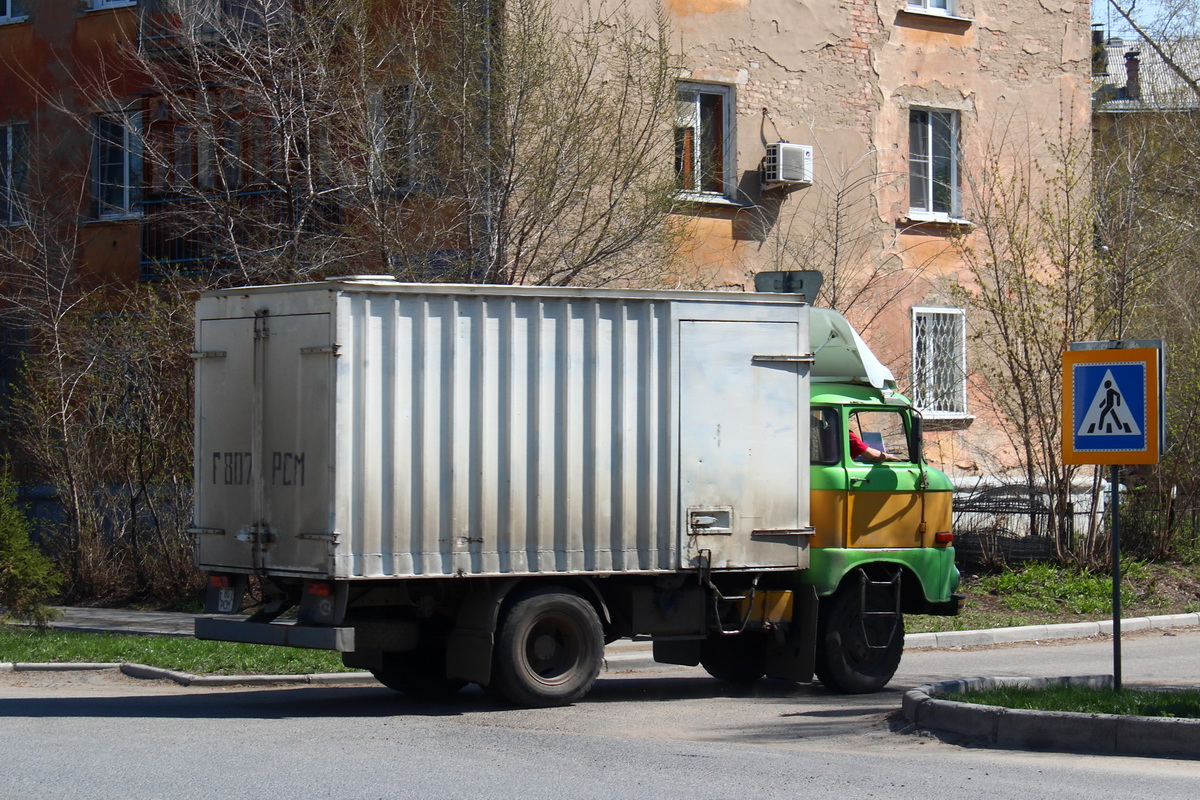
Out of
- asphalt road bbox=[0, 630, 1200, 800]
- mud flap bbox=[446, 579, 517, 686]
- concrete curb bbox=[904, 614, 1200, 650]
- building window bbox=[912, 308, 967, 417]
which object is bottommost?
concrete curb bbox=[904, 614, 1200, 650]

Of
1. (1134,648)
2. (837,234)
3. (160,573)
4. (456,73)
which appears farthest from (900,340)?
(160,573)

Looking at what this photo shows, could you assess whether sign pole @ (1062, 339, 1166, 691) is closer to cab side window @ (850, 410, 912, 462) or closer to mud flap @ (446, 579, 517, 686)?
cab side window @ (850, 410, 912, 462)

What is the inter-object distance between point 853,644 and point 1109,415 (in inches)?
116

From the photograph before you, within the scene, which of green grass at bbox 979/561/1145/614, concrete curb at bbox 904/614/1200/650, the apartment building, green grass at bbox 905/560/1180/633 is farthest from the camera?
the apartment building

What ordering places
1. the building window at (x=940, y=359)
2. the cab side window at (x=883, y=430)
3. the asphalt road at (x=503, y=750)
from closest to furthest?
the asphalt road at (x=503, y=750)
the cab side window at (x=883, y=430)
the building window at (x=940, y=359)

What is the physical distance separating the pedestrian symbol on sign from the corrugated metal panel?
2.94 m

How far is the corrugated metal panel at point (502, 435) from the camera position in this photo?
9875mm

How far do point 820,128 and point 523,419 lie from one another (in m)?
12.7

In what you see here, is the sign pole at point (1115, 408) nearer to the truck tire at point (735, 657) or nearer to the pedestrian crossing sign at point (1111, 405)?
the pedestrian crossing sign at point (1111, 405)

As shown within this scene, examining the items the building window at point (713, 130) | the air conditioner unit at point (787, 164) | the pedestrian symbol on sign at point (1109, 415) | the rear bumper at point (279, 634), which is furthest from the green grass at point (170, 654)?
the air conditioner unit at point (787, 164)

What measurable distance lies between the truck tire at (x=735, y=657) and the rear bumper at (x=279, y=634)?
11.5 feet

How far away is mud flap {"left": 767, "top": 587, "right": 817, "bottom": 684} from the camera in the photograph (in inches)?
451

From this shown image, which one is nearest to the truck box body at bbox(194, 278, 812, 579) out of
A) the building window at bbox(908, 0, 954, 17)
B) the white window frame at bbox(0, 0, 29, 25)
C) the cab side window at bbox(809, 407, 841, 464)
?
the cab side window at bbox(809, 407, 841, 464)

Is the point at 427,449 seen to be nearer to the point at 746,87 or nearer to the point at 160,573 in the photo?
the point at 160,573
